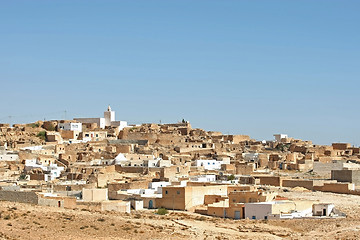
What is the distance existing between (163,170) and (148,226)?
1219 cm

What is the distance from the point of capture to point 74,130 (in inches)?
2176

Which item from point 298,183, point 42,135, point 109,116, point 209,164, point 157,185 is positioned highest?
point 109,116

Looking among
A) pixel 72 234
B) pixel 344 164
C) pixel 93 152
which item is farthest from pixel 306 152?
pixel 72 234

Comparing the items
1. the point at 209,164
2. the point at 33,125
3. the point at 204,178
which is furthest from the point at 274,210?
the point at 33,125

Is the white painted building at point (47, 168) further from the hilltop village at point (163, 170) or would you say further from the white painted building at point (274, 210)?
the white painted building at point (274, 210)

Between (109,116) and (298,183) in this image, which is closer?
(298,183)

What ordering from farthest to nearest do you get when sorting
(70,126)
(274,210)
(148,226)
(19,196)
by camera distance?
(70,126) < (274,210) < (19,196) < (148,226)

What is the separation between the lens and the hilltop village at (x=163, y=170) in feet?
86.4

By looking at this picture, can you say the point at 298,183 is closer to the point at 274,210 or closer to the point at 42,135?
the point at 274,210

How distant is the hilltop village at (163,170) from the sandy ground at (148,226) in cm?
113

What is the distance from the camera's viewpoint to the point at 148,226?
2153 cm

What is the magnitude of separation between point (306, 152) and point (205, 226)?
95.9 ft

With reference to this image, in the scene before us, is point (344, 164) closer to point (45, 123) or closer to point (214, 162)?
point (214, 162)

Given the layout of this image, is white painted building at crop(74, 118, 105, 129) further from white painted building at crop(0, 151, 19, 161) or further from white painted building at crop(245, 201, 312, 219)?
white painted building at crop(245, 201, 312, 219)
